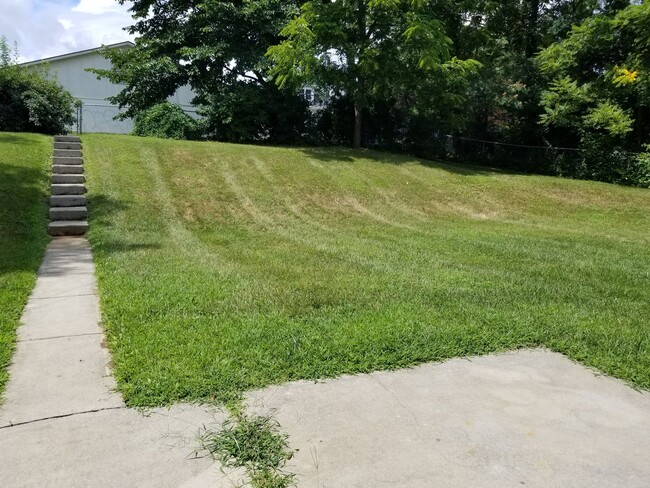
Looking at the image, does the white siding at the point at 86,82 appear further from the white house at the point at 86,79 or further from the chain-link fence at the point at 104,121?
the chain-link fence at the point at 104,121

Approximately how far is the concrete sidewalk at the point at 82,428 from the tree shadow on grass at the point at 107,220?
286cm

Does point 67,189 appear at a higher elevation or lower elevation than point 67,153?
lower

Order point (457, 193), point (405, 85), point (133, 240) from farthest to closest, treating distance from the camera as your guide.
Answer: point (405, 85), point (457, 193), point (133, 240)

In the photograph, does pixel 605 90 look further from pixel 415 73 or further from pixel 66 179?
pixel 66 179

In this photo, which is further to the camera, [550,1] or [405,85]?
[550,1]

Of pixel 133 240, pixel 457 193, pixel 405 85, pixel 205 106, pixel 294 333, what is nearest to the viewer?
pixel 294 333

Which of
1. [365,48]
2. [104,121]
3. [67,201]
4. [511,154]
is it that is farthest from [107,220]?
[104,121]

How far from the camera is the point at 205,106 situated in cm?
1767

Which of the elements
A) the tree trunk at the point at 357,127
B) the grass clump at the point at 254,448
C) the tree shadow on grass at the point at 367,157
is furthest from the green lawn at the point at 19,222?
the tree trunk at the point at 357,127

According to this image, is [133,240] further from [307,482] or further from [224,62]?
[224,62]

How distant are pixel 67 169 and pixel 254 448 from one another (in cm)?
968

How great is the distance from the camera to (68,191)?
9.11 meters

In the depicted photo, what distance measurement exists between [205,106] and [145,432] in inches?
658

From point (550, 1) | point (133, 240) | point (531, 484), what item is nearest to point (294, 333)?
point (531, 484)
